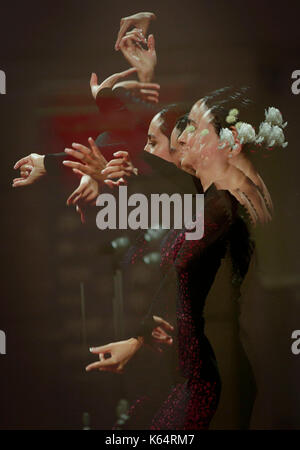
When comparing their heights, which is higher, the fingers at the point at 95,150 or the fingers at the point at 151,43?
the fingers at the point at 151,43

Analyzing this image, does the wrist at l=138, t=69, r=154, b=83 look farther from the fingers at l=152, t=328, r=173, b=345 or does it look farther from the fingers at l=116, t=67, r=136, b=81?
the fingers at l=152, t=328, r=173, b=345

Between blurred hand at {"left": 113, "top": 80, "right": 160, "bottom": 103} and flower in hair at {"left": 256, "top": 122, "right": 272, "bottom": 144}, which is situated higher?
blurred hand at {"left": 113, "top": 80, "right": 160, "bottom": 103}

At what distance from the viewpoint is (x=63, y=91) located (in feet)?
5.92

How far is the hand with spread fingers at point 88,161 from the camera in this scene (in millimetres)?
1800

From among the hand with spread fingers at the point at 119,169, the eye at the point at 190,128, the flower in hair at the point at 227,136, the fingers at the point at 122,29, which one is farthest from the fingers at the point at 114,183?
the fingers at the point at 122,29

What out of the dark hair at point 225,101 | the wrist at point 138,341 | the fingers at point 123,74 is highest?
the fingers at point 123,74

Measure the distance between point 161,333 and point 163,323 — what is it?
0.14ft

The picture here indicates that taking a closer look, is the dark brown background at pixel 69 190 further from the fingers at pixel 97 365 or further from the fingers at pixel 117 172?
the fingers at pixel 117 172

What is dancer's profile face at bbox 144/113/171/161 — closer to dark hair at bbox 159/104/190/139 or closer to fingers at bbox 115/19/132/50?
dark hair at bbox 159/104/190/139

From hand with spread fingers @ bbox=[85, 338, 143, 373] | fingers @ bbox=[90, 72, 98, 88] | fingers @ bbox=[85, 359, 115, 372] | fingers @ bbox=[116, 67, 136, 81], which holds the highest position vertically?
fingers @ bbox=[116, 67, 136, 81]

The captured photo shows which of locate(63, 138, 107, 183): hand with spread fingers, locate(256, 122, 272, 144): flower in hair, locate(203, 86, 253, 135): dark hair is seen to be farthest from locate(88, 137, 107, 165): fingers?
locate(256, 122, 272, 144): flower in hair

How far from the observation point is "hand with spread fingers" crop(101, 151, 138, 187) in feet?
5.90

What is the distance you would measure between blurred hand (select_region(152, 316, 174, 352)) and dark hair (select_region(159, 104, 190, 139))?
0.74 metres

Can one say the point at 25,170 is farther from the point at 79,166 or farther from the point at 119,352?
the point at 119,352
